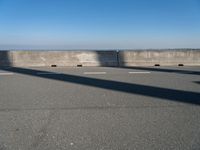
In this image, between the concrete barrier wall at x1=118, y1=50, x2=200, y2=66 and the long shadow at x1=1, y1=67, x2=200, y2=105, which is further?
the concrete barrier wall at x1=118, y1=50, x2=200, y2=66

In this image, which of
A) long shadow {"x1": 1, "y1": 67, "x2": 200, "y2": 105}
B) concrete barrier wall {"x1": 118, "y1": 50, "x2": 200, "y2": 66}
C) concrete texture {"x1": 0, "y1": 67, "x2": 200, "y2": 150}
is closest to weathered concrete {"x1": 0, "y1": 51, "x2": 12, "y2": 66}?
long shadow {"x1": 1, "y1": 67, "x2": 200, "y2": 105}

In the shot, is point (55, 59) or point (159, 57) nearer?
point (55, 59)

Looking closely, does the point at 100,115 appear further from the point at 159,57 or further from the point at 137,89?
the point at 159,57

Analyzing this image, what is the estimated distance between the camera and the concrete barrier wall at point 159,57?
14781 millimetres

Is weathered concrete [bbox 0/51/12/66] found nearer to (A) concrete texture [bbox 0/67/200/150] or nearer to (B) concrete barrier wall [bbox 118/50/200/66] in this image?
(B) concrete barrier wall [bbox 118/50/200/66]

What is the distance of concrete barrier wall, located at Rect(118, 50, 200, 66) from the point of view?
14781mm

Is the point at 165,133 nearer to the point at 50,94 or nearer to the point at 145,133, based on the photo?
the point at 145,133

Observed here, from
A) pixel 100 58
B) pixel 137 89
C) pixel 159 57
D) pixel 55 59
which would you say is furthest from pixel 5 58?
pixel 137 89

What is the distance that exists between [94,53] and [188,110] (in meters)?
9.34

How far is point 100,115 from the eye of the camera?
5.45 meters

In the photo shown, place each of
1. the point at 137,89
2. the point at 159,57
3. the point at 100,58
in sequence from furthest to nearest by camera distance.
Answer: the point at 159,57
the point at 100,58
the point at 137,89

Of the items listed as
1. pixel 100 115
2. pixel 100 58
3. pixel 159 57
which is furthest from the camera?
pixel 159 57

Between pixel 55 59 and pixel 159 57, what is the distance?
Answer: 4.97 meters

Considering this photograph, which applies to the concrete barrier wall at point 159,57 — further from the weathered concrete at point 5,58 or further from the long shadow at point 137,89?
the weathered concrete at point 5,58
